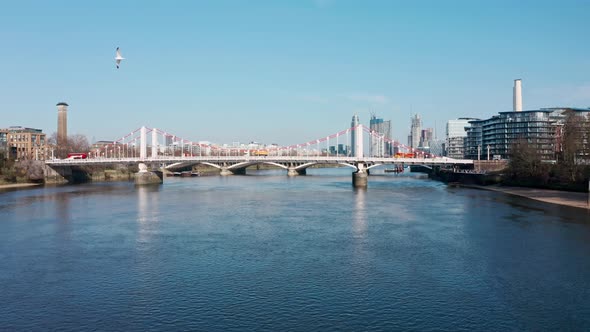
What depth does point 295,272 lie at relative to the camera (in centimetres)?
1273

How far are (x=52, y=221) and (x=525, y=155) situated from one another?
34734mm

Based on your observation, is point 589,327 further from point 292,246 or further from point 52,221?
point 52,221

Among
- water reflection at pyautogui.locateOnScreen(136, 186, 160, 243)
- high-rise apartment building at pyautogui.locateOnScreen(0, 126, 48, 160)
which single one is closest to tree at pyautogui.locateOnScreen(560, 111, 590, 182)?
water reflection at pyautogui.locateOnScreen(136, 186, 160, 243)

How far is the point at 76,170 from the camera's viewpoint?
58.8 metres

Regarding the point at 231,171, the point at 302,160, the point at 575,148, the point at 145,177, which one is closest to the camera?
the point at 575,148

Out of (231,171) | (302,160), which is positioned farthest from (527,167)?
(231,171)

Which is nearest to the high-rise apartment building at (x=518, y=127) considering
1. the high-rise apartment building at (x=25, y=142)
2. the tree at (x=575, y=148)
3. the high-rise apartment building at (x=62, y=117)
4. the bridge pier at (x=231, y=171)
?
the tree at (x=575, y=148)

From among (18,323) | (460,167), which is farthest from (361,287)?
(460,167)

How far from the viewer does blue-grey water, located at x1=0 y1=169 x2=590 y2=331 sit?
31.1ft

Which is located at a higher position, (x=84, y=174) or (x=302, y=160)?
(x=302, y=160)

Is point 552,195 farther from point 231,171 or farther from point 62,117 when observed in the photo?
point 62,117

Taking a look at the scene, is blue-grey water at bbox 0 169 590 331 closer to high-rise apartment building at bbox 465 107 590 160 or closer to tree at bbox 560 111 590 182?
tree at bbox 560 111 590 182

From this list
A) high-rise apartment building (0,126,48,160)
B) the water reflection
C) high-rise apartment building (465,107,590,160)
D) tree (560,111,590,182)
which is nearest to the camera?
the water reflection

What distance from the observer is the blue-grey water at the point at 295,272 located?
9469 mm
